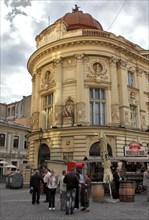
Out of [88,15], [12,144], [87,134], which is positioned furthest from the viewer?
[12,144]

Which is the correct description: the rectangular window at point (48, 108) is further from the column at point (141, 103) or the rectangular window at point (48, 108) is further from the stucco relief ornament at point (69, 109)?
the column at point (141, 103)

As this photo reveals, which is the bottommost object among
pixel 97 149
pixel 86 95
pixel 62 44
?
pixel 97 149

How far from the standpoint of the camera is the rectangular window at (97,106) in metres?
25.5

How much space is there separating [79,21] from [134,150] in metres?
17.8

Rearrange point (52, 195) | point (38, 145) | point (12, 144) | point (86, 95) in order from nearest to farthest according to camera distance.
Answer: point (52, 195) → point (86, 95) → point (38, 145) → point (12, 144)

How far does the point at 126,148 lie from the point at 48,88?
35.8ft

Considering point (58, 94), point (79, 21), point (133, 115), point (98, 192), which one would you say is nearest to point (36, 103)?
point (58, 94)

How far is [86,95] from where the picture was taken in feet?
83.7

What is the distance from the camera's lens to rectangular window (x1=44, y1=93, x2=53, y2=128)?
89.8 feet

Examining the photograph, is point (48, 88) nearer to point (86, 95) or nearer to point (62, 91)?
point (62, 91)

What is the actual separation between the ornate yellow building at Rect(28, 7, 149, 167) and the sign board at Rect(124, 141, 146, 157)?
0.35 feet

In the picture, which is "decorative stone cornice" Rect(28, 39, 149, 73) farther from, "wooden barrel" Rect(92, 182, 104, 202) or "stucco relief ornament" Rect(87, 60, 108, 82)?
"wooden barrel" Rect(92, 182, 104, 202)

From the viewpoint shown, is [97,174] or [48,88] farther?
[48,88]

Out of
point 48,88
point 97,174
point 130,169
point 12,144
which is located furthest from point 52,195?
point 12,144
